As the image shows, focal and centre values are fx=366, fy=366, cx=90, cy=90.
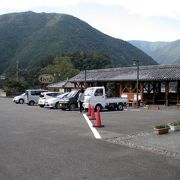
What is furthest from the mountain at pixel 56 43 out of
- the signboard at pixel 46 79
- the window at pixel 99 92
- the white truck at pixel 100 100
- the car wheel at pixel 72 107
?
the window at pixel 99 92

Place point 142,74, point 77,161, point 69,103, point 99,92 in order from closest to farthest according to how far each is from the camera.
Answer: point 77,161 < point 99,92 < point 69,103 < point 142,74

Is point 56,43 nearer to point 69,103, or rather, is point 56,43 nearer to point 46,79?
point 46,79

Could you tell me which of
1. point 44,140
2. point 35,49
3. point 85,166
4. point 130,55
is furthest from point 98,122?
point 130,55

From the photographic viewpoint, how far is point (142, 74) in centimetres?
3894

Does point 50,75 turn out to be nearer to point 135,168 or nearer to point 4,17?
point 135,168

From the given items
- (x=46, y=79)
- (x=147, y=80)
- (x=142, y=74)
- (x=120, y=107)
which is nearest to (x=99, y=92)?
(x=120, y=107)

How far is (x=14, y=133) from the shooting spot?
14.0 m

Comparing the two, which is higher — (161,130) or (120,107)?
(120,107)

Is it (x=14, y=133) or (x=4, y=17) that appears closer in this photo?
(x=14, y=133)

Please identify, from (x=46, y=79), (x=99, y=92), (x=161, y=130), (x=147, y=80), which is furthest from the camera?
(x=46, y=79)

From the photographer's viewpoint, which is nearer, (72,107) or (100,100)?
(100,100)

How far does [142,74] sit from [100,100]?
12.2 metres

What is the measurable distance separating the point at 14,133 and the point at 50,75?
63.4 meters

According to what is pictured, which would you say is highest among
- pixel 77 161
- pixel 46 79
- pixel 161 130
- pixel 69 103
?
pixel 46 79
